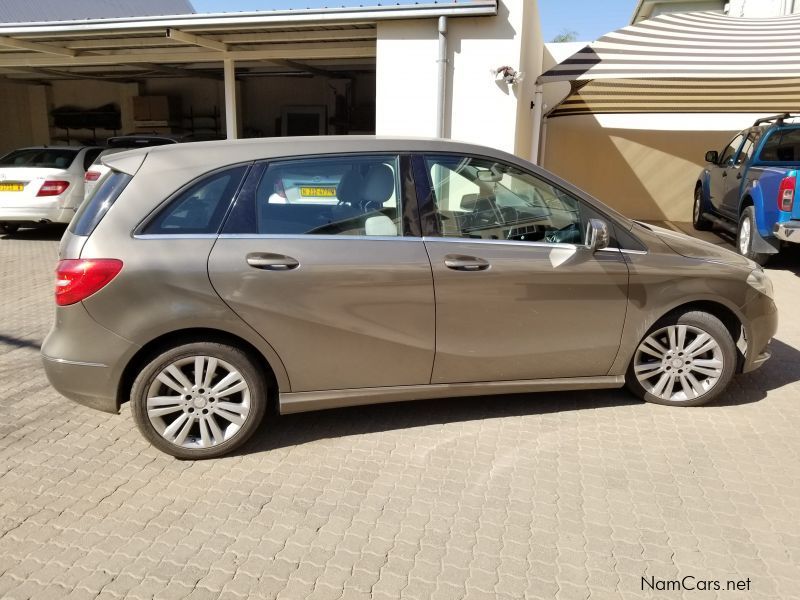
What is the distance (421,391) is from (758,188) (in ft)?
22.9

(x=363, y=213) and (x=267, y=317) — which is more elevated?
(x=363, y=213)

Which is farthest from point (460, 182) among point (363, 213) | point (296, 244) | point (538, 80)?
point (538, 80)

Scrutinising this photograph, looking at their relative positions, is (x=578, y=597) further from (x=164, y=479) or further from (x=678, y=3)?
(x=678, y=3)

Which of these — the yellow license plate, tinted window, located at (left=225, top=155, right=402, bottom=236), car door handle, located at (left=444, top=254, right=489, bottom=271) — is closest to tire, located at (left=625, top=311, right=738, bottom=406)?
car door handle, located at (left=444, top=254, right=489, bottom=271)

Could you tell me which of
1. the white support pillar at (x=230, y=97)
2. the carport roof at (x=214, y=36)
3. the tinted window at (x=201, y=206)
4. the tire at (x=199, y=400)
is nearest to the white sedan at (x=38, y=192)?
the carport roof at (x=214, y=36)

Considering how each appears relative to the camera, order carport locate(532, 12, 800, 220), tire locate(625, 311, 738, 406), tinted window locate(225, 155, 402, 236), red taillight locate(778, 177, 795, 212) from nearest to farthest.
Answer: tinted window locate(225, 155, 402, 236) → tire locate(625, 311, 738, 406) → red taillight locate(778, 177, 795, 212) → carport locate(532, 12, 800, 220)

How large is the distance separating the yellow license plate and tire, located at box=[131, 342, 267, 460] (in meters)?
0.95

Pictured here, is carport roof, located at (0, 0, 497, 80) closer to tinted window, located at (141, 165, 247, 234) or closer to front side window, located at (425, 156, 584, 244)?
front side window, located at (425, 156, 584, 244)

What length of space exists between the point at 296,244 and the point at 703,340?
8.52 ft

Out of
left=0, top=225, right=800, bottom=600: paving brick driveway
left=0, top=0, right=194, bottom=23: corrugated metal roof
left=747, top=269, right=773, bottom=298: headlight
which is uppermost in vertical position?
left=0, top=0, right=194, bottom=23: corrugated metal roof

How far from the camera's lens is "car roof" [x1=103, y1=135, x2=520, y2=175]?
357 centimetres

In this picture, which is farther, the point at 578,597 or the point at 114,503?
the point at 114,503

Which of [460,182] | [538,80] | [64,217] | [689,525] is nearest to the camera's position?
[689,525]

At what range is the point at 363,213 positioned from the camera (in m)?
3.67
